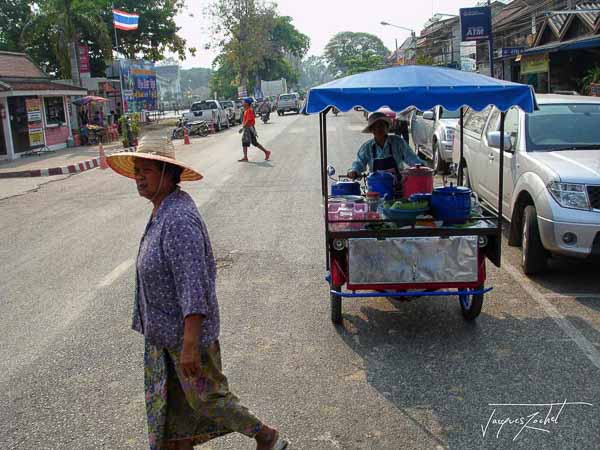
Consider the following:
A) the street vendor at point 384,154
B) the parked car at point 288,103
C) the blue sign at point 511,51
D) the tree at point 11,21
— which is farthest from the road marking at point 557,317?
the parked car at point 288,103

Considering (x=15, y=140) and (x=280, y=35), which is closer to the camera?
(x=15, y=140)

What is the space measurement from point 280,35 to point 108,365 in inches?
4114

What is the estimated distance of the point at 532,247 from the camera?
20.9 feet

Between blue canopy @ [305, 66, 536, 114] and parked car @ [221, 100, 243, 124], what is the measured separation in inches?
1399

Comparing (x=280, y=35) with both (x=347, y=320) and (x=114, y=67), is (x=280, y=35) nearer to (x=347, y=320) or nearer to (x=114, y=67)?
(x=114, y=67)

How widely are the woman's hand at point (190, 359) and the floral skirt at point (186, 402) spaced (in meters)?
0.08

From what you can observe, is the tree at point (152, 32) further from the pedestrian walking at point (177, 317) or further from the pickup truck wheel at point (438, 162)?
the pedestrian walking at point (177, 317)

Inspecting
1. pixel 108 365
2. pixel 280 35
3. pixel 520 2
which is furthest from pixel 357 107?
pixel 280 35

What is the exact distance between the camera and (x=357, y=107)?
4.94 metres

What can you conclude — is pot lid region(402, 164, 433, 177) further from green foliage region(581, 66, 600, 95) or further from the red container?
green foliage region(581, 66, 600, 95)

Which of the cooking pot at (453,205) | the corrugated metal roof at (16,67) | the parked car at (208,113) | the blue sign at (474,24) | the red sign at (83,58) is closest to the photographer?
the cooking pot at (453,205)

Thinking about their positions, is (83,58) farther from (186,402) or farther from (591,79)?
(186,402)

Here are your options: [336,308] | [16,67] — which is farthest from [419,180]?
[16,67]

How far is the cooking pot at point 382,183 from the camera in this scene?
19.1 feet
